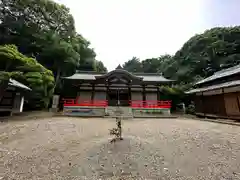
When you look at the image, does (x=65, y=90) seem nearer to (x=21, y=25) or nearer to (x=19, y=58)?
(x=19, y=58)

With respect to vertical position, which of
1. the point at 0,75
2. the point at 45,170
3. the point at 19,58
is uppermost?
the point at 19,58

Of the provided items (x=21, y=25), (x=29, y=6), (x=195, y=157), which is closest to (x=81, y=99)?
(x=195, y=157)

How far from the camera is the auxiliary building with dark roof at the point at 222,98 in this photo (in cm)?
1111

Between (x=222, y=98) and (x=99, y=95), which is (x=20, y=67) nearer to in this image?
(x=99, y=95)

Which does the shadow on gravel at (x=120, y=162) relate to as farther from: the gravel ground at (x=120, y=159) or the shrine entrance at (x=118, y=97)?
the shrine entrance at (x=118, y=97)

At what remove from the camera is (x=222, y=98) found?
12570 millimetres

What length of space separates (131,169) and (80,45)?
26.9m

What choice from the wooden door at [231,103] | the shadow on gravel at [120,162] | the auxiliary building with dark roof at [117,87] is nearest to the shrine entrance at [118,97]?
the auxiliary building with dark roof at [117,87]

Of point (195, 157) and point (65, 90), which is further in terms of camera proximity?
point (65, 90)

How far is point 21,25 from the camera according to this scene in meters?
21.3

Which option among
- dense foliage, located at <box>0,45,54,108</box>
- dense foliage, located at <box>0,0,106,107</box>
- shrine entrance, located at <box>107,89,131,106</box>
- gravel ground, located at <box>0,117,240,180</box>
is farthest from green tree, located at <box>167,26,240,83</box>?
dense foliage, located at <box>0,45,54,108</box>

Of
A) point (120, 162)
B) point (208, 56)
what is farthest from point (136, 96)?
point (208, 56)

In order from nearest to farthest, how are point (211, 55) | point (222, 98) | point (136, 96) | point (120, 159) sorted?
point (120, 159)
point (222, 98)
point (136, 96)
point (211, 55)

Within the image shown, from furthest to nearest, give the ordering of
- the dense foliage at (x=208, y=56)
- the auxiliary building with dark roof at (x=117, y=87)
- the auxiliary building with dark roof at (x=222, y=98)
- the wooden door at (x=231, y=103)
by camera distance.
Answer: the dense foliage at (x=208, y=56) < the auxiliary building with dark roof at (x=117, y=87) < the auxiliary building with dark roof at (x=222, y=98) < the wooden door at (x=231, y=103)
